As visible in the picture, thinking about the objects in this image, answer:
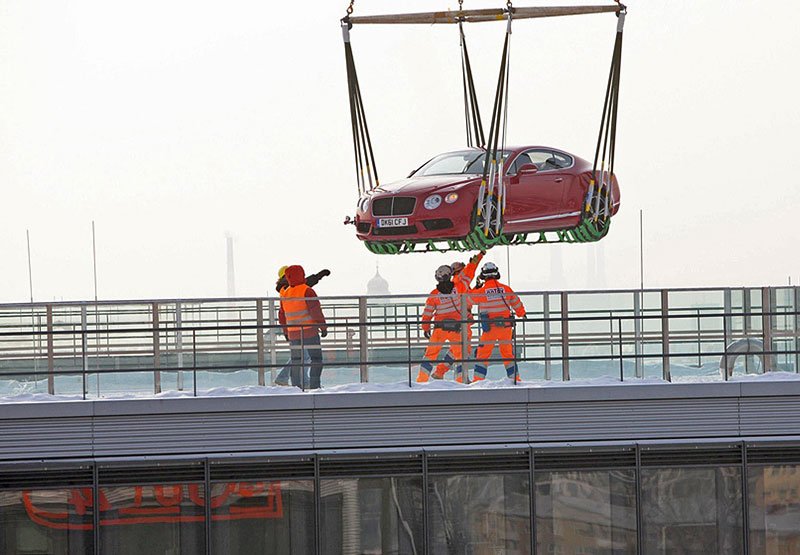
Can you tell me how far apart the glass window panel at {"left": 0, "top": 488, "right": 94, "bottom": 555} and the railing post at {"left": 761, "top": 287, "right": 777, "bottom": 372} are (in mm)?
7763

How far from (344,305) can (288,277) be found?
1.20 metres

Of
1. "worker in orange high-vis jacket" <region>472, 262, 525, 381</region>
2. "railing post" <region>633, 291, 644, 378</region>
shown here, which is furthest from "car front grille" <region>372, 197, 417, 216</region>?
"railing post" <region>633, 291, 644, 378</region>

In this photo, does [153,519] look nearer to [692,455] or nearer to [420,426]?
[420,426]

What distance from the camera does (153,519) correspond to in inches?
708

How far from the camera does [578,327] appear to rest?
64.7 feet

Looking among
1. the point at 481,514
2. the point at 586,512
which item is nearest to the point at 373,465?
the point at 481,514

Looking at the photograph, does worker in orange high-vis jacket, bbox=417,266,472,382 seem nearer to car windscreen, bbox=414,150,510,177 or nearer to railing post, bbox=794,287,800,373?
car windscreen, bbox=414,150,510,177

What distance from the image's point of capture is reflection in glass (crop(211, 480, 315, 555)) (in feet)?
59.1

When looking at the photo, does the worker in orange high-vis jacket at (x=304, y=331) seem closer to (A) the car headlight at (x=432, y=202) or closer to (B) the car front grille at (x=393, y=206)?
(B) the car front grille at (x=393, y=206)

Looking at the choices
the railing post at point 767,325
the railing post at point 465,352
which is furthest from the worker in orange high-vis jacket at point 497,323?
the railing post at point 767,325

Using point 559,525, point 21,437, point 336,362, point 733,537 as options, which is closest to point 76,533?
point 21,437

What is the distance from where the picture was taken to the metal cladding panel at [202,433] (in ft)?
57.4

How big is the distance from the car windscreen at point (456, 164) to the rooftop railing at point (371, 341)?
245cm

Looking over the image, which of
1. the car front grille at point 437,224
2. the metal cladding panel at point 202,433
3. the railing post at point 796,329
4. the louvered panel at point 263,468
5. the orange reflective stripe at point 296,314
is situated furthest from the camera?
the car front grille at point 437,224
